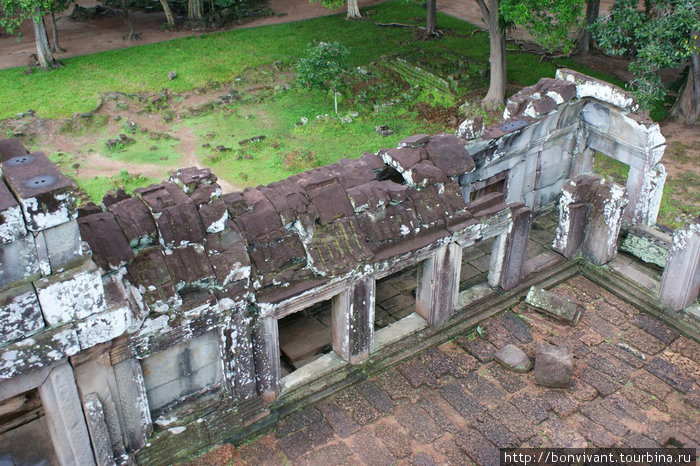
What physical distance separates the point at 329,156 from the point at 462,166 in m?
10.6

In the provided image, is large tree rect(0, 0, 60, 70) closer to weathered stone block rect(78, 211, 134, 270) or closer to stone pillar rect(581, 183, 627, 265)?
weathered stone block rect(78, 211, 134, 270)

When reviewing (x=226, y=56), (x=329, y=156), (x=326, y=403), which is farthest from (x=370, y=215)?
(x=226, y=56)

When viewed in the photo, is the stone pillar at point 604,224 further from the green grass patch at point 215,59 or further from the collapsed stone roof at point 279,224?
the green grass patch at point 215,59

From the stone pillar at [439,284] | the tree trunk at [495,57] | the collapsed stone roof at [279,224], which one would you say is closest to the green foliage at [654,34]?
the tree trunk at [495,57]

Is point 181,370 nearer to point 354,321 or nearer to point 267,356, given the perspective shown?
point 267,356

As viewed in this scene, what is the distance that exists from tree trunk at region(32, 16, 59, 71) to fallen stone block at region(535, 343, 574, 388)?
79.3ft

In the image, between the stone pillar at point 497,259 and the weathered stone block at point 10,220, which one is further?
the stone pillar at point 497,259

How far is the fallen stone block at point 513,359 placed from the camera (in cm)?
1180

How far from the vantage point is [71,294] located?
25.1 feet

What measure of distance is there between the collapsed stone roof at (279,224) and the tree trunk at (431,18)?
70.8 ft

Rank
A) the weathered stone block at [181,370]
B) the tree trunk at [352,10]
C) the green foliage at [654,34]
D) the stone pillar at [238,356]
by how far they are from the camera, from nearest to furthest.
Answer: the weathered stone block at [181,370] → the stone pillar at [238,356] → the green foliage at [654,34] → the tree trunk at [352,10]

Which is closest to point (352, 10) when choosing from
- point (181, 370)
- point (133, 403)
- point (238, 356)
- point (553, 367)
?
point (553, 367)

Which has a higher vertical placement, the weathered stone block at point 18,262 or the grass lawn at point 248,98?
the weathered stone block at point 18,262

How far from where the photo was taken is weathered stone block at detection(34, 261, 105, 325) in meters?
7.53
